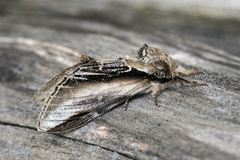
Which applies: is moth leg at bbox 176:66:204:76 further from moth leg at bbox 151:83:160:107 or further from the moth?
moth leg at bbox 151:83:160:107

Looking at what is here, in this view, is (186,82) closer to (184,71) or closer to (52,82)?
(184,71)

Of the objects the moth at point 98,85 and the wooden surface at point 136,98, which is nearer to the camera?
the wooden surface at point 136,98

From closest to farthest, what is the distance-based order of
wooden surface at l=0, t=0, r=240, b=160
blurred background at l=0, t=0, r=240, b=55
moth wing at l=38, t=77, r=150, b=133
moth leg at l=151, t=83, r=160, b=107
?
wooden surface at l=0, t=0, r=240, b=160
moth wing at l=38, t=77, r=150, b=133
moth leg at l=151, t=83, r=160, b=107
blurred background at l=0, t=0, r=240, b=55

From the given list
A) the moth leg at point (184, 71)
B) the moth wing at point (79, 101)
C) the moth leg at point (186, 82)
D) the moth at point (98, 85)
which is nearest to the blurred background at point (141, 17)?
the moth leg at point (184, 71)

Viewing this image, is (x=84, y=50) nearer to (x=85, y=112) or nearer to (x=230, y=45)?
(x=85, y=112)

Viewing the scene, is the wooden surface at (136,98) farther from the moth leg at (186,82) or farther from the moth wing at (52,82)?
the moth wing at (52,82)

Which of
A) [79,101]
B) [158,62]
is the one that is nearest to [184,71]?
[158,62]

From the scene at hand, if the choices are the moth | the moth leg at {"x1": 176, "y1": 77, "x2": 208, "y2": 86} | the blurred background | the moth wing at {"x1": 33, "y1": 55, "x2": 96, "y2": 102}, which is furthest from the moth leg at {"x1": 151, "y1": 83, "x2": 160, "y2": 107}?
the blurred background
